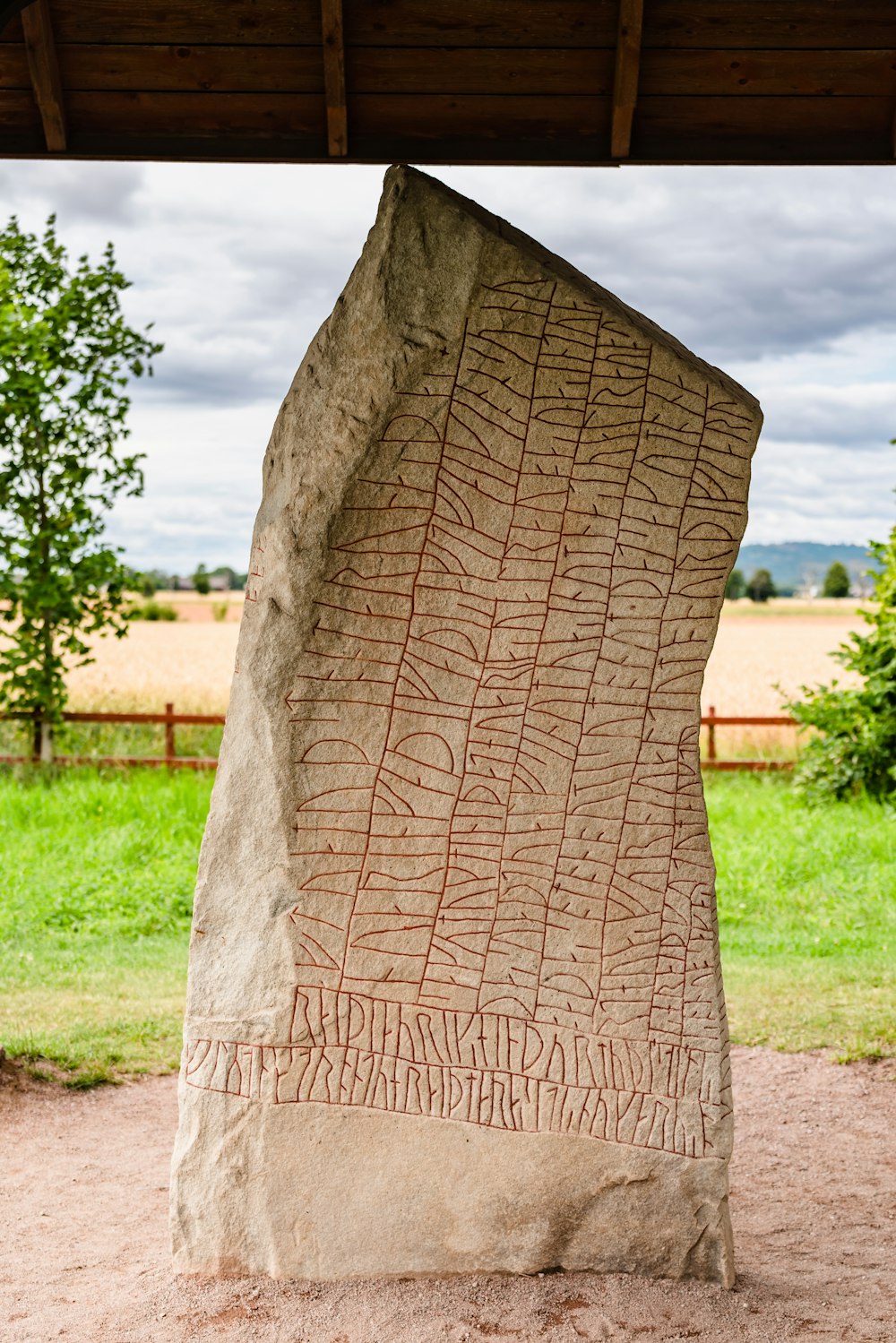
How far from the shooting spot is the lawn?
21.2 feet

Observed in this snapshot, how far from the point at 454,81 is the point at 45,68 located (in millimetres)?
1431

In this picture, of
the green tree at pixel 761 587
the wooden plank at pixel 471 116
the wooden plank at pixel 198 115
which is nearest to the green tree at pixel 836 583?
the green tree at pixel 761 587

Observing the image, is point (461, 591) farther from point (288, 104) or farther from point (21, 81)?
point (21, 81)

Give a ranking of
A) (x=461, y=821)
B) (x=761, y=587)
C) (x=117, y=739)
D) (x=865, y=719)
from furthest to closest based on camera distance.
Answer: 1. (x=761, y=587)
2. (x=117, y=739)
3. (x=865, y=719)
4. (x=461, y=821)

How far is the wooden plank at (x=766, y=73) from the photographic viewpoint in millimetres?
4695

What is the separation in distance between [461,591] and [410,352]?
2.29 ft

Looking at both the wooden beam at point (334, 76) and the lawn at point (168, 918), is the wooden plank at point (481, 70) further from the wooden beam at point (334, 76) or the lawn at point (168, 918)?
the lawn at point (168, 918)

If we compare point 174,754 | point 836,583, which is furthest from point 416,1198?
point 836,583

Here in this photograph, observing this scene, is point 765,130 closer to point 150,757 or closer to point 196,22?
point 196,22

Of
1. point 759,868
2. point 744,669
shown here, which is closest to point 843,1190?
point 759,868

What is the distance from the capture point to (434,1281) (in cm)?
391

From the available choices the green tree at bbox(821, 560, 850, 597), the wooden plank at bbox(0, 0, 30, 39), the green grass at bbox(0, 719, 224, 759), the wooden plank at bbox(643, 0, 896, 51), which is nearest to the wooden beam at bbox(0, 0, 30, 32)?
the wooden plank at bbox(0, 0, 30, 39)

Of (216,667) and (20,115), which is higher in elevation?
(20,115)

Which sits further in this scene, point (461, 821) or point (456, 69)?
point (456, 69)
